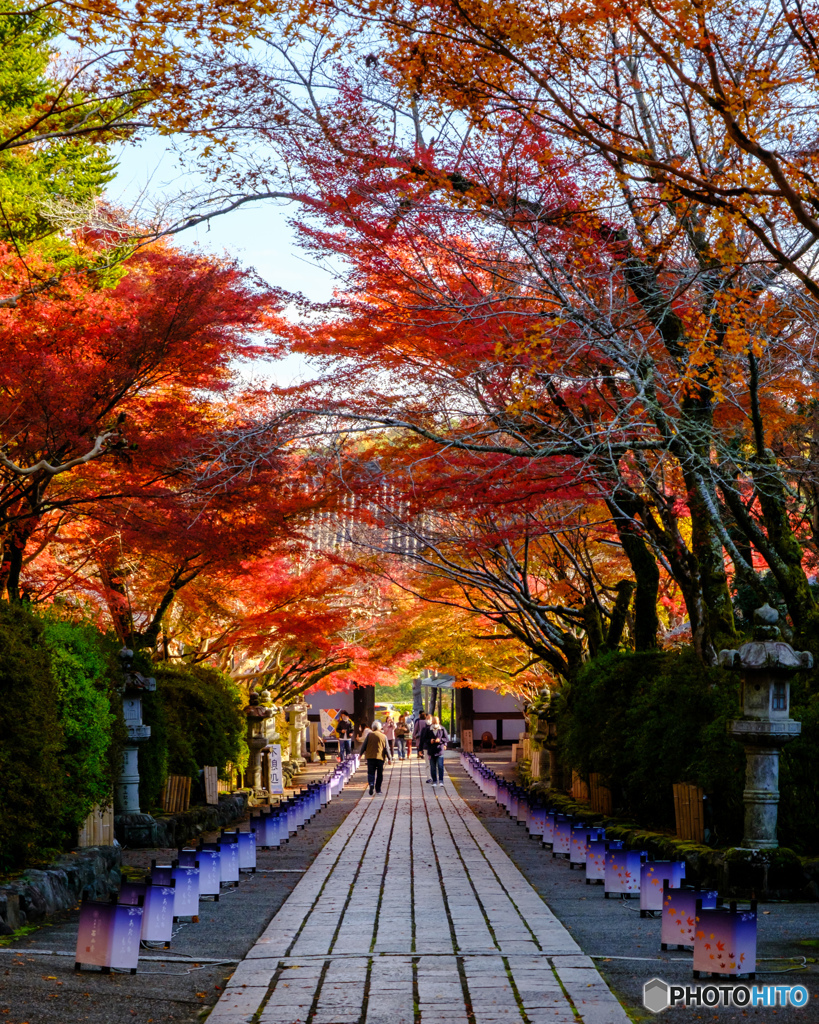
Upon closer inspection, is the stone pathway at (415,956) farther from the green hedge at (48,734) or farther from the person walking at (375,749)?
the person walking at (375,749)

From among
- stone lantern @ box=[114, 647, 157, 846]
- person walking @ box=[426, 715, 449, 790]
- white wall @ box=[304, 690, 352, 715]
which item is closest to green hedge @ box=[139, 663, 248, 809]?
stone lantern @ box=[114, 647, 157, 846]

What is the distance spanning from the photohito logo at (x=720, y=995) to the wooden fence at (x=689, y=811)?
4.80m

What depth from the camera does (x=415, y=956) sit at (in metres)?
6.54

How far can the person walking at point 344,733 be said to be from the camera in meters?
39.9

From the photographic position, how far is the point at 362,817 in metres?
18.2

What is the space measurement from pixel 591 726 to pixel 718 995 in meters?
8.64

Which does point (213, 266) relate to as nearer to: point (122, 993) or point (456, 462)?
point (456, 462)

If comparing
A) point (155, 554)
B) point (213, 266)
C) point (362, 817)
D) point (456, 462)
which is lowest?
point (362, 817)

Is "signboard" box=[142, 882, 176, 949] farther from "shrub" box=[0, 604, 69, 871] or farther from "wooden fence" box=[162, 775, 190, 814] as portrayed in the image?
"wooden fence" box=[162, 775, 190, 814]

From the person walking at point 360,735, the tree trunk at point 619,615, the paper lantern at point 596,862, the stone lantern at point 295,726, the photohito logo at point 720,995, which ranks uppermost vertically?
the tree trunk at point 619,615

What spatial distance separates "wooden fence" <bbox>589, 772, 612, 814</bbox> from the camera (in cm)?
1505

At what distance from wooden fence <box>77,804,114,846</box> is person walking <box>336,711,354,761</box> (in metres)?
28.3

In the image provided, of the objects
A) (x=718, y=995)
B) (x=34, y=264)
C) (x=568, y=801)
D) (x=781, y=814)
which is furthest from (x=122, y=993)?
(x=568, y=801)

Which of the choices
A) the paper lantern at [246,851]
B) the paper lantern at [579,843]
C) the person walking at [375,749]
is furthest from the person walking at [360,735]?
the paper lantern at [246,851]
